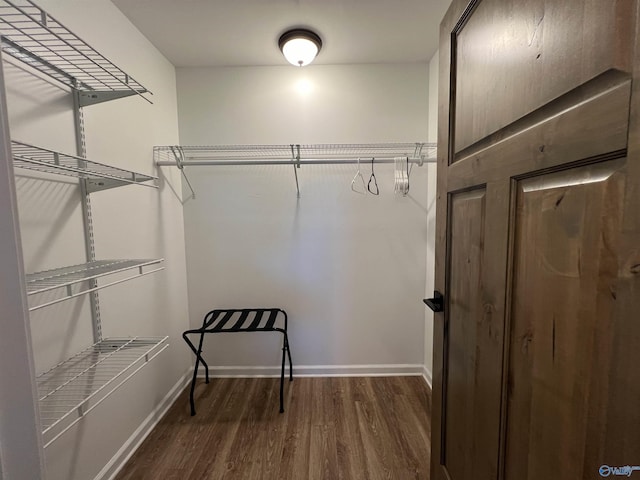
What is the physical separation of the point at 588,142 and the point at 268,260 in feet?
6.43

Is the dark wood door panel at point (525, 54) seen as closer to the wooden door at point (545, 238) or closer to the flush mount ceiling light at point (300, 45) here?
the wooden door at point (545, 238)

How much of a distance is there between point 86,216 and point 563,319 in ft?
5.63

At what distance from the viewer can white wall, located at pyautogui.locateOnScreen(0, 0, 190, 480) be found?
1.07m

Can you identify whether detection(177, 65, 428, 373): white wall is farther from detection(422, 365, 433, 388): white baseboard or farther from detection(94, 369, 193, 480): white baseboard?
detection(94, 369, 193, 480): white baseboard

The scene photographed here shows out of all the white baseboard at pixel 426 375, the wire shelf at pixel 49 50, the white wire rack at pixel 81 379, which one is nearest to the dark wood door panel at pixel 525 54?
the wire shelf at pixel 49 50

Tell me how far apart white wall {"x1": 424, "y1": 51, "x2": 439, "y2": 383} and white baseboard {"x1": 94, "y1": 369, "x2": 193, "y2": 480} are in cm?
185

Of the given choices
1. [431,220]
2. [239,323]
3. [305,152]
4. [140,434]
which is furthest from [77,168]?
[431,220]

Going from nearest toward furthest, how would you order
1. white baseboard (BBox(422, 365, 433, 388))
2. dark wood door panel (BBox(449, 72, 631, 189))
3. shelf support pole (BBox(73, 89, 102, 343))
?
dark wood door panel (BBox(449, 72, 631, 189)) < shelf support pole (BBox(73, 89, 102, 343)) < white baseboard (BBox(422, 365, 433, 388))

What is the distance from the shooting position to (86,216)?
4.18 feet

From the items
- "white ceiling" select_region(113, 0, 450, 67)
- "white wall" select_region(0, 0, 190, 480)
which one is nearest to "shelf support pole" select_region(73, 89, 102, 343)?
"white wall" select_region(0, 0, 190, 480)

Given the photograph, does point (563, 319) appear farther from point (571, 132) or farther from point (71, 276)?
point (71, 276)

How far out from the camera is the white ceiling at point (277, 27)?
149 centimetres

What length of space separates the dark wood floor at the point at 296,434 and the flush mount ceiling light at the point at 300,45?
2303mm

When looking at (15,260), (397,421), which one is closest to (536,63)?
Answer: (15,260)
